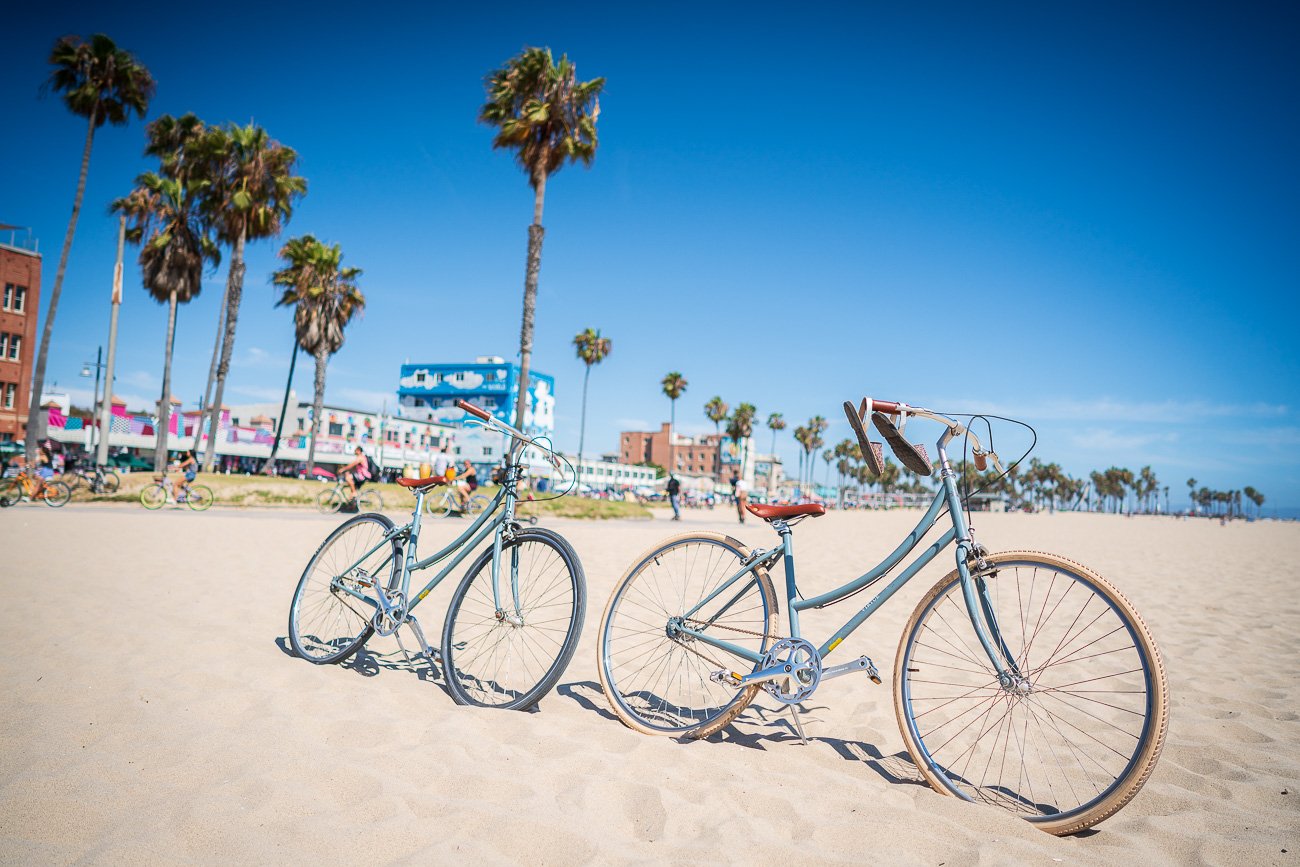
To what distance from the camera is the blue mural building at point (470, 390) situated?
81938 mm

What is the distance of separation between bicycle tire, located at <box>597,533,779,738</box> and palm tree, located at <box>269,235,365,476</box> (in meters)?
35.8

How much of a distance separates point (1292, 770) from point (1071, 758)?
948 millimetres

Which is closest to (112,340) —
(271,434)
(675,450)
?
(271,434)

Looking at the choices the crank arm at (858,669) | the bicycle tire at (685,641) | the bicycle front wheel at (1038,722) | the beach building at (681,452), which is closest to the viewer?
the bicycle front wheel at (1038,722)

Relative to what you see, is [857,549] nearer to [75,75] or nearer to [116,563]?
[116,563]

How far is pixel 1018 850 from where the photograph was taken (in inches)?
88.3

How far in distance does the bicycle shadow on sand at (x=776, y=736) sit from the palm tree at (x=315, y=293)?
35.9 m

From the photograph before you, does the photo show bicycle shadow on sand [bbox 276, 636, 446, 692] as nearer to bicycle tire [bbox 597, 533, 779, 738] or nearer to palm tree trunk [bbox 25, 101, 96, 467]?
bicycle tire [bbox 597, 533, 779, 738]

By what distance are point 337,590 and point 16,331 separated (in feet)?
162

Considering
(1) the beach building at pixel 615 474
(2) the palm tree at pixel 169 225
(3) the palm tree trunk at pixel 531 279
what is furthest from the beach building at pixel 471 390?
(3) the palm tree trunk at pixel 531 279

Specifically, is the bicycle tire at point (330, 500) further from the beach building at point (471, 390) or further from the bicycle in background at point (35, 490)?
the beach building at point (471, 390)

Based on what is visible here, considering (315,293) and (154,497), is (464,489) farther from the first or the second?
(315,293)

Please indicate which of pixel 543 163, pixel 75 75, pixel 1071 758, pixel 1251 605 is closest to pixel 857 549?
pixel 1251 605

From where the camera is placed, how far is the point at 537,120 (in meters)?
24.2
